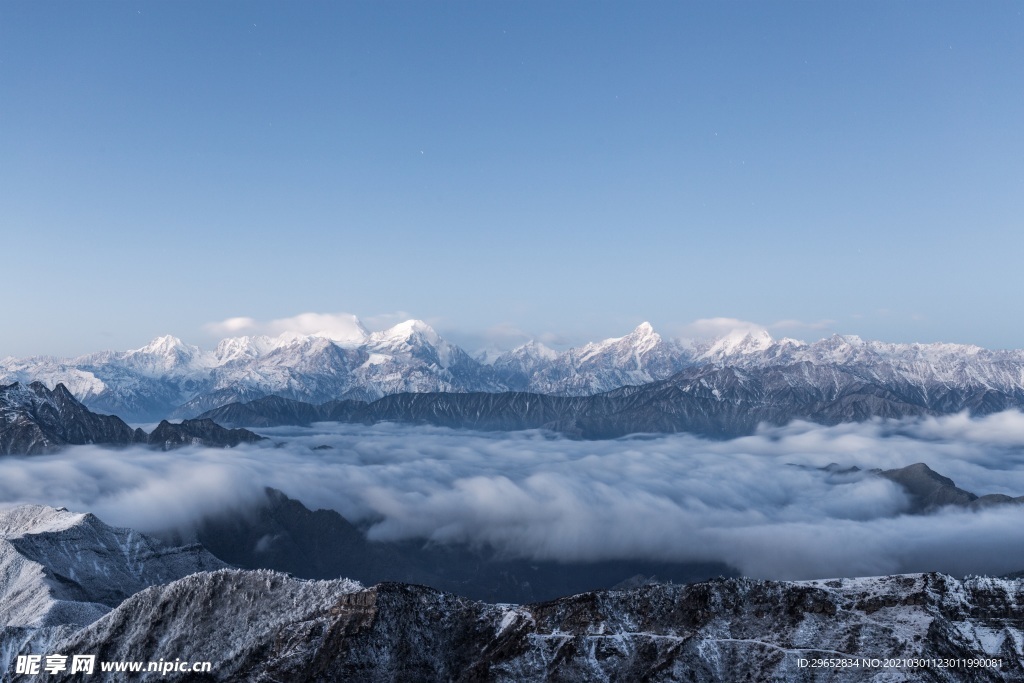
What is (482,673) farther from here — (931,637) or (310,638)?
(931,637)

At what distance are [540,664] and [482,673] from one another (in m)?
12.2

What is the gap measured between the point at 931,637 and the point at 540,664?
7451 cm

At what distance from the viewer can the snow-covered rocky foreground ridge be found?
446ft

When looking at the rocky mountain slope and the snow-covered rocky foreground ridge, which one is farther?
the rocky mountain slope

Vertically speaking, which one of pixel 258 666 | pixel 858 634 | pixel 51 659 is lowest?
pixel 51 659

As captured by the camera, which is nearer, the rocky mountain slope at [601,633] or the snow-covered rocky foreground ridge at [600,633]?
the snow-covered rocky foreground ridge at [600,633]

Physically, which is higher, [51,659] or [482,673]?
[482,673]

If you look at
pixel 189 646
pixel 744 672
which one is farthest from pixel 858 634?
pixel 189 646

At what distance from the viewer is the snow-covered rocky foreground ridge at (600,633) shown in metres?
136

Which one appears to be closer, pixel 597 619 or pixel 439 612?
pixel 597 619

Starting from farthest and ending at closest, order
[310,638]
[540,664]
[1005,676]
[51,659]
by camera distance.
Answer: [51,659] → [310,638] → [540,664] → [1005,676]

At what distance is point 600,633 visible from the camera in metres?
152

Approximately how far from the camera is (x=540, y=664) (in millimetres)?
147500

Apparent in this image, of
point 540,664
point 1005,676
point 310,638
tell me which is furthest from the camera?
point 310,638
